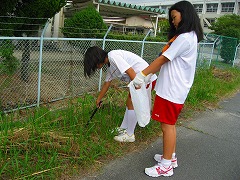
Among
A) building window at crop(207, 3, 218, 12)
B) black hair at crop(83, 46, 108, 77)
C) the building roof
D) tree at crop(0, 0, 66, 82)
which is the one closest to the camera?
black hair at crop(83, 46, 108, 77)

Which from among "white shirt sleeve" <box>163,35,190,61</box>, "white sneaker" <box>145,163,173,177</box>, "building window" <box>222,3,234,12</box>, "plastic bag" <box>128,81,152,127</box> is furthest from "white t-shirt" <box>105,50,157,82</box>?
"building window" <box>222,3,234,12</box>

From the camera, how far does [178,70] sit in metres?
2.37

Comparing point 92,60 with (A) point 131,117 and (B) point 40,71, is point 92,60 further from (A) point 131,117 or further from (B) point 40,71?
(B) point 40,71

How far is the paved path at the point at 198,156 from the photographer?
2574mm

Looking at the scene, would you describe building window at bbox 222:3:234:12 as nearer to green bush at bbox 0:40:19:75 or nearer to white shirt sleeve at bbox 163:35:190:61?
green bush at bbox 0:40:19:75

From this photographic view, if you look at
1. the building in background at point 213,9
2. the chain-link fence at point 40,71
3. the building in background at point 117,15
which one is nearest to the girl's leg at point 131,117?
the chain-link fence at point 40,71

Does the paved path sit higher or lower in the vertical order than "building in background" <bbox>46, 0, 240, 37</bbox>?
lower

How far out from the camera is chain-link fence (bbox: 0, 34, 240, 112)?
12.7 feet

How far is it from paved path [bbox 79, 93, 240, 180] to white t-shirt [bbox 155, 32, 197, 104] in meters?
0.85

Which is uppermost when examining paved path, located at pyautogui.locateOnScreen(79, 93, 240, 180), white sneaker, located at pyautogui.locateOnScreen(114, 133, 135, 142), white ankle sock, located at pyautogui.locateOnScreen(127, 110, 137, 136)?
white ankle sock, located at pyautogui.locateOnScreen(127, 110, 137, 136)

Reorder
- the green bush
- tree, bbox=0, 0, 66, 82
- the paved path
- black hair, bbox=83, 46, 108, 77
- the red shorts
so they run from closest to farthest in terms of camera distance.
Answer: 1. the red shorts
2. the paved path
3. black hair, bbox=83, 46, 108, 77
4. the green bush
5. tree, bbox=0, 0, 66, 82

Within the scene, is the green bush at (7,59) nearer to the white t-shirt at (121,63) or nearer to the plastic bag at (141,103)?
the white t-shirt at (121,63)

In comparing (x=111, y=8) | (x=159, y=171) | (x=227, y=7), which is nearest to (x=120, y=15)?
(x=111, y=8)

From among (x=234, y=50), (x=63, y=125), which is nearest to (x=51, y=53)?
(x=63, y=125)
